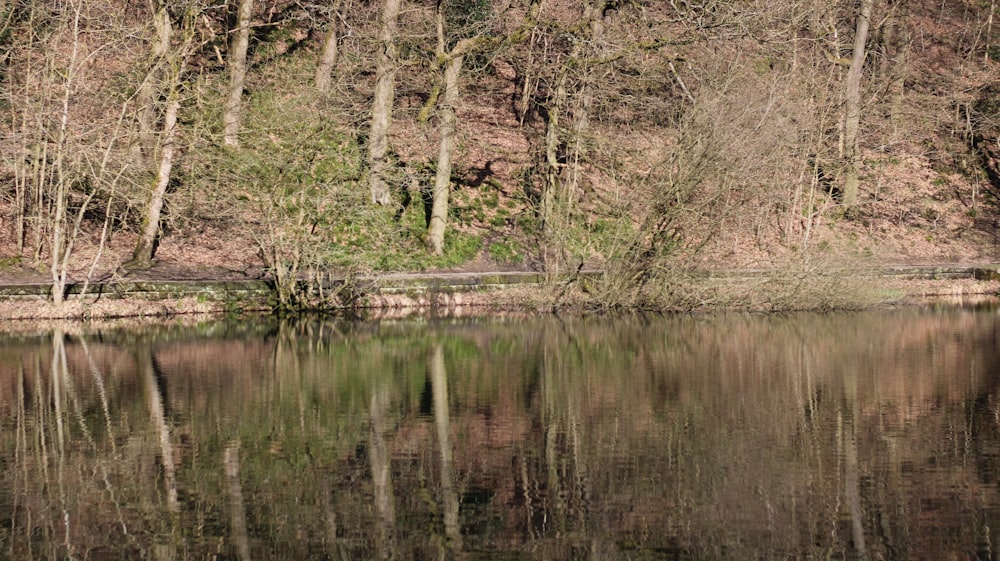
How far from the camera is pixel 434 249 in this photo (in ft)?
105

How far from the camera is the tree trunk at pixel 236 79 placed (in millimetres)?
27797

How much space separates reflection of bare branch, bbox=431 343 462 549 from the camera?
7878mm

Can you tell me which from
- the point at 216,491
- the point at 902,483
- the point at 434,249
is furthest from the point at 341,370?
the point at 434,249

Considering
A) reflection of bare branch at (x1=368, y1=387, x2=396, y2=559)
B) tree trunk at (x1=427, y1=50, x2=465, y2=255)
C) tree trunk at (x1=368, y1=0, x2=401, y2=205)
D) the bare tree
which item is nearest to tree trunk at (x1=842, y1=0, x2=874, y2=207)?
tree trunk at (x1=427, y1=50, x2=465, y2=255)

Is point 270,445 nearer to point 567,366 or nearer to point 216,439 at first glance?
point 216,439

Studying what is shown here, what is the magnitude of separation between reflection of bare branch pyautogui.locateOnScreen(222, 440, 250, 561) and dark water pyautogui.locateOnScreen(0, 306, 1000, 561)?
3 centimetres

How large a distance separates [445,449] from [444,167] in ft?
71.4

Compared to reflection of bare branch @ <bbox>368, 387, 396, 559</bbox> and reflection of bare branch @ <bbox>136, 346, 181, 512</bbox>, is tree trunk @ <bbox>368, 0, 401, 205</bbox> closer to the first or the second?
reflection of bare branch @ <bbox>136, 346, 181, 512</bbox>

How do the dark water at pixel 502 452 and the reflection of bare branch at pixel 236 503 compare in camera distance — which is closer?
the reflection of bare branch at pixel 236 503

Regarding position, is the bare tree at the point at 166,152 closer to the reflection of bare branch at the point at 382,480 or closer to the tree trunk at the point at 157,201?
the tree trunk at the point at 157,201

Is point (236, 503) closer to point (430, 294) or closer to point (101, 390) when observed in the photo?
point (101, 390)

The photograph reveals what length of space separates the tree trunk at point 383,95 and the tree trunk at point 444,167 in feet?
4.35

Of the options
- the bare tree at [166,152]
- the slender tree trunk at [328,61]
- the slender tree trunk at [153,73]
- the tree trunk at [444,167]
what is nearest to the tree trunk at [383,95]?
the tree trunk at [444,167]

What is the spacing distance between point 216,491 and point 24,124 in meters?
19.1
